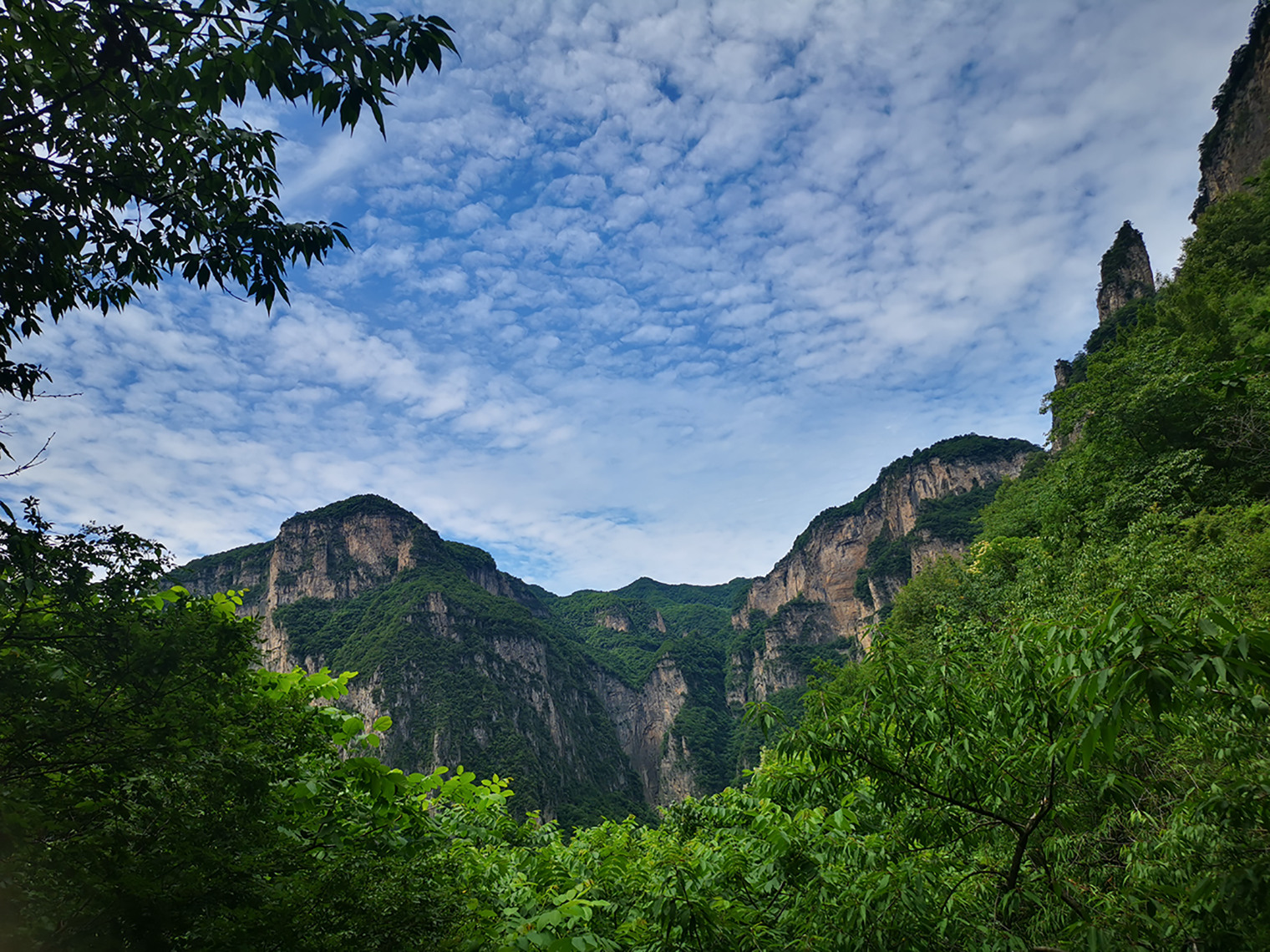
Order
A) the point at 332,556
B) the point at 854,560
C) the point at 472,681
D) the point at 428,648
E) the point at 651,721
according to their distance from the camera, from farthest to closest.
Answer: the point at 651,721
the point at 854,560
the point at 332,556
the point at 472,681
the point at 428,648

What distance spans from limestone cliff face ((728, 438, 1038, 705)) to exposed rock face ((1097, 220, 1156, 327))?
42.3 meters

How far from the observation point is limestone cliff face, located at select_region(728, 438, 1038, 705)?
10688cm

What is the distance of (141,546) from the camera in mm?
2916

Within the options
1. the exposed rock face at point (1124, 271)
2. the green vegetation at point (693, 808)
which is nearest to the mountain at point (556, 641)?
the exposed rock face at point (1124, 271)

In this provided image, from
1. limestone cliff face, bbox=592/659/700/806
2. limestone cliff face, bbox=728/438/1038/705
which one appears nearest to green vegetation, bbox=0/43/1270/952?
limestone cliff face, bbox=728/438/1038/705

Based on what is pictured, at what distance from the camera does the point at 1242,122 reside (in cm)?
3750

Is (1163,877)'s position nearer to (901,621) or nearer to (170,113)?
(170,113)

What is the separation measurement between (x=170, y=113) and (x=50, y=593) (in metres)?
2.54

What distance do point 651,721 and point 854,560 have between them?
70.1 meters

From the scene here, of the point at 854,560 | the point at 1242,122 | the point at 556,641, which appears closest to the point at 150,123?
the point at 1242,122

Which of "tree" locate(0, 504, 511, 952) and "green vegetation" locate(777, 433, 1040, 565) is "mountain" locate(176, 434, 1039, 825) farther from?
"tree" locate(0, 504, 511, 952)

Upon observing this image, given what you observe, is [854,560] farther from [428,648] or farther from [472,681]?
[428,648]

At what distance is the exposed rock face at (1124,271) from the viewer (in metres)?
58.0

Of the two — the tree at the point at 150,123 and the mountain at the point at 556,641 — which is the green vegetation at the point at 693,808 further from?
the mountain at the point at 556,641
